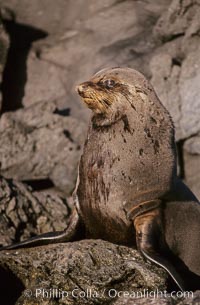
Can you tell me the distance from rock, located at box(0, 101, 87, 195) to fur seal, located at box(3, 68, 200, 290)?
3.05 metres

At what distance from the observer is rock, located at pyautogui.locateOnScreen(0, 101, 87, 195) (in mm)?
10828

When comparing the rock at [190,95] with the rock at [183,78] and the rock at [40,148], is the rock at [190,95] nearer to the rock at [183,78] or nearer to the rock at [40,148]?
the rock at [183,78]

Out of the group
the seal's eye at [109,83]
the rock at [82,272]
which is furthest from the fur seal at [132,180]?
the rock at [82,272]

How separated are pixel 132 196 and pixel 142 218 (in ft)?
0.67

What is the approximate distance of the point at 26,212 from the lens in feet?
30.7

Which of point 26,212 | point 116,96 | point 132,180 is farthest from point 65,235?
point 26,212

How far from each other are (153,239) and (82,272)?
2.36ft

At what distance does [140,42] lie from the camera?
12266 mm

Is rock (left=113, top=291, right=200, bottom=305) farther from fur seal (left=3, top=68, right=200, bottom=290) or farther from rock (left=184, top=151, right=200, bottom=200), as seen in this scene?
rock (left=184, top=151, right=200, bottom=200)

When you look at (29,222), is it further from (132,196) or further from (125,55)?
(125,55)

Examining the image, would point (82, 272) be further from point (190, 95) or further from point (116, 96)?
point (190, 95)

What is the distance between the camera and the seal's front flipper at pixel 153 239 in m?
7.05

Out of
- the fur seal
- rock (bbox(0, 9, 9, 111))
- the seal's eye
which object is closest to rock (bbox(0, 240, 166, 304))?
the fur seal

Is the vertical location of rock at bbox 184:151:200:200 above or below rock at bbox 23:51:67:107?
below
